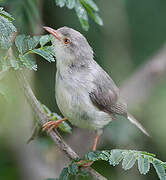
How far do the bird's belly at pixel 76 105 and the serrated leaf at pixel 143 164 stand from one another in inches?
41.8

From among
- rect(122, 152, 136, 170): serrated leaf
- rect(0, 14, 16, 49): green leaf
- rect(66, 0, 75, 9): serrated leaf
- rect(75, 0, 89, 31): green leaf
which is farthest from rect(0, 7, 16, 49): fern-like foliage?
rect(122, 152, 136, 170): serrated leaf

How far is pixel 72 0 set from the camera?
3.16 metres

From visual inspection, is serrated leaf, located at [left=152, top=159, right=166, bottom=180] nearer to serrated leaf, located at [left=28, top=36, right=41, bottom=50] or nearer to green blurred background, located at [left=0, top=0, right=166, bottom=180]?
serrated leaf, located at [left=28, top=36, right=41, bottom=50]

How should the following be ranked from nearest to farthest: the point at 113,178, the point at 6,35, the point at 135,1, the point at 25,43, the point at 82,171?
the point at 6,35 < the point at 25,43 < the point at 82,171 < the point at 113,178 < the point at 135,1

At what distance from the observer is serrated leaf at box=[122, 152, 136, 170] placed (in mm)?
2650

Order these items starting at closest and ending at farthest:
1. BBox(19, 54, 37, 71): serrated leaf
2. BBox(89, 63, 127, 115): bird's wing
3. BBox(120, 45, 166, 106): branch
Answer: BBox(19, 54, 37, 71): serrated leaf < BBox(89, 63, 127, 115): bird's wing < BBox(120, 45, 166, 106): branch

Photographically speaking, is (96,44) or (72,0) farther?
(96,44)

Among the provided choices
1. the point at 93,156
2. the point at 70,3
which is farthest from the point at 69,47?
the point at 93,156

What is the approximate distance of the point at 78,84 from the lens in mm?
3699

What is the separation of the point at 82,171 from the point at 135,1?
12.6 feet

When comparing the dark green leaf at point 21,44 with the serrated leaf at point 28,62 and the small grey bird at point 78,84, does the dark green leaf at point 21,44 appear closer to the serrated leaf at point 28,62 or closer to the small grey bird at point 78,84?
the serrated leaf at point 28,62

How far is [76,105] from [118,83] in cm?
323

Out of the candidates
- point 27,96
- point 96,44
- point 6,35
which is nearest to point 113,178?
point 96,44

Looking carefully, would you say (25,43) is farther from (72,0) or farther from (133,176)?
(133,176)
